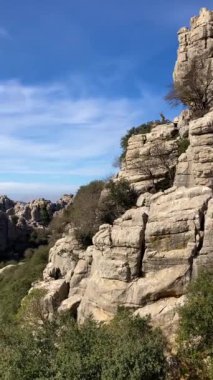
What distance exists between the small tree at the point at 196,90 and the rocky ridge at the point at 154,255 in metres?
8.73

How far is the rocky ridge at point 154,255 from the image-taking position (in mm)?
25609

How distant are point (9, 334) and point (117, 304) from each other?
276 inches

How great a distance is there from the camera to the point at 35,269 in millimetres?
48094

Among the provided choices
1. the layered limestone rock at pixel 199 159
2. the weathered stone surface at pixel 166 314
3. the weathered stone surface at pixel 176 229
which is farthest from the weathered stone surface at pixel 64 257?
the weathered stone surface at pixel 166 314

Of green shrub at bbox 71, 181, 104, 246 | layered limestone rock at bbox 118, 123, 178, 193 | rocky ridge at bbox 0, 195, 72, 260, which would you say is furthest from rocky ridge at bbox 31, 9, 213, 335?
rocky ridge at bbox 0, 195, 72, 260

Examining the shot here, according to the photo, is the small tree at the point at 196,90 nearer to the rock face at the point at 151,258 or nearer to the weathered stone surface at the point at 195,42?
the weathered stone surface at the point at 195,42

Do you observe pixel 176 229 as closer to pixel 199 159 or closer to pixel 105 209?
pixel 199 159

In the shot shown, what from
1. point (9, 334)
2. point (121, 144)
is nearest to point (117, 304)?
point (9, 334)

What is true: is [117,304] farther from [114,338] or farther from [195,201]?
[195,201]

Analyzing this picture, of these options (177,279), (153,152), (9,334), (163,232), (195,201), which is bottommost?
(9,334)

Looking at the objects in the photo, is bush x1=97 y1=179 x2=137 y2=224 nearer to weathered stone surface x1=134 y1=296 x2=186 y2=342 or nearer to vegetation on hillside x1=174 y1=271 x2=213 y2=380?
weathered stone surface x1=134 y1=296 x2=186 y2=342

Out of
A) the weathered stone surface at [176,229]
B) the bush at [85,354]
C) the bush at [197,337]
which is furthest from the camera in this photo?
the weathered stone surface at [176,229]

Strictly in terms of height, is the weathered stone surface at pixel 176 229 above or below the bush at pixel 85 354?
above

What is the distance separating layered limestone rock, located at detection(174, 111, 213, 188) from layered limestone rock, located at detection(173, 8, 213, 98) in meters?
14.5
